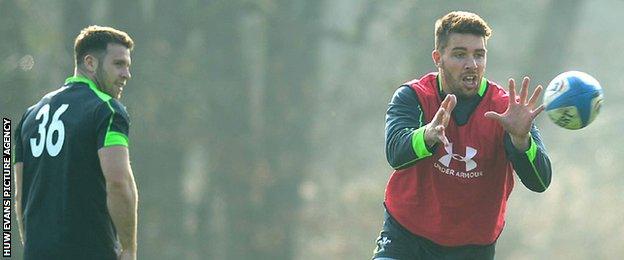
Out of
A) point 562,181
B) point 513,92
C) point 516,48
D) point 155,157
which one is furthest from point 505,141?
point 562,181

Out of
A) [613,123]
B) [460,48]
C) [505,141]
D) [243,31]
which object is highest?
[243,31]

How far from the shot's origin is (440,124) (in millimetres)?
6953

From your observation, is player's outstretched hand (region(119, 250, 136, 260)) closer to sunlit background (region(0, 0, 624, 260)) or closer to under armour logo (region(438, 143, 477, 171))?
under armour logo (region(438, 143, 477, 171))

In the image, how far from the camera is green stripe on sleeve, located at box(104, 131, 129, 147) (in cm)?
673

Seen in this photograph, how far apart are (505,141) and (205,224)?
18.7 metres

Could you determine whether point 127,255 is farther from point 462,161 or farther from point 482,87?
point 482,87

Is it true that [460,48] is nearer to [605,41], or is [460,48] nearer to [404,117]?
[404,117]

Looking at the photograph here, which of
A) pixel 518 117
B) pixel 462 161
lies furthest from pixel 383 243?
pixel 518 117

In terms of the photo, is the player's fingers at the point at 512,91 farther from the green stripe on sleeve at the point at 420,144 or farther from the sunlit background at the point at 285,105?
the sunlit background at the point at 285,105

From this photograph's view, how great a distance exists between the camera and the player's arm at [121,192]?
6.71m

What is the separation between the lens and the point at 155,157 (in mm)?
24578

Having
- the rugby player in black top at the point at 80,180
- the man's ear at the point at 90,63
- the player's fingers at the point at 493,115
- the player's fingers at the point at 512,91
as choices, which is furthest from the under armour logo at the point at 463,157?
the man's ear at the point at 90,63

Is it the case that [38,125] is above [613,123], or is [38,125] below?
below

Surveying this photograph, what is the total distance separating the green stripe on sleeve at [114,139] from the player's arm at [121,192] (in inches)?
0.9
